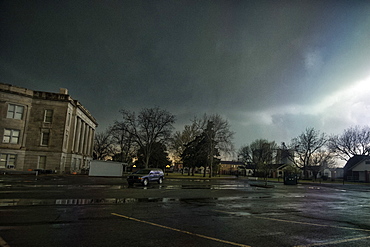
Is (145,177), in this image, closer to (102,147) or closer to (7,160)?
(7,160)

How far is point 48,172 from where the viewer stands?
39.4 meters

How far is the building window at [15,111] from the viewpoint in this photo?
39.7m

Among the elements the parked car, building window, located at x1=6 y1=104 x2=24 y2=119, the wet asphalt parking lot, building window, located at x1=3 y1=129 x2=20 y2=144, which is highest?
building window, located at x1=6 y1=104 x2=24 y2=119

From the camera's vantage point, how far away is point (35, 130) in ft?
139

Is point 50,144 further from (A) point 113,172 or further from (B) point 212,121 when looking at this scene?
(B) point 212,121

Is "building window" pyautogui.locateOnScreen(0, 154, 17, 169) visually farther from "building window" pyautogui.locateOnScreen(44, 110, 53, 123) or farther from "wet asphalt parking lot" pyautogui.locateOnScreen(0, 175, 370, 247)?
"wet asphalt parking lot" pyautogui.locateOnScreen(0, 175, 370, 247)

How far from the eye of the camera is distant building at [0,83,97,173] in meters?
39.0

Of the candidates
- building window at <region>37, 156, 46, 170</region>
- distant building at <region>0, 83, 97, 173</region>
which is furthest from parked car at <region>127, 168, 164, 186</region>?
building window at <region>37, 156, 46, 170</region>

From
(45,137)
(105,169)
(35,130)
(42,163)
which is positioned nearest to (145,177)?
(105,169)

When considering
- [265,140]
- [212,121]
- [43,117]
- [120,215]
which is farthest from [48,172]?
[265,140]

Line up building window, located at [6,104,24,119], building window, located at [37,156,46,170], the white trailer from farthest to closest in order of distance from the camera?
1. building window, located at [37,156,46,170]
2. the white trailer
3. building window, located at [6,104,24,119]

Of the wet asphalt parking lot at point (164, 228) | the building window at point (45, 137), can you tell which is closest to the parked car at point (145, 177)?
the wet asphalt parking lot at point (164, 228)

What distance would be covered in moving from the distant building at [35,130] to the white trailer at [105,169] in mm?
7087

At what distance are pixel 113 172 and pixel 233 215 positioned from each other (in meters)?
35.3
